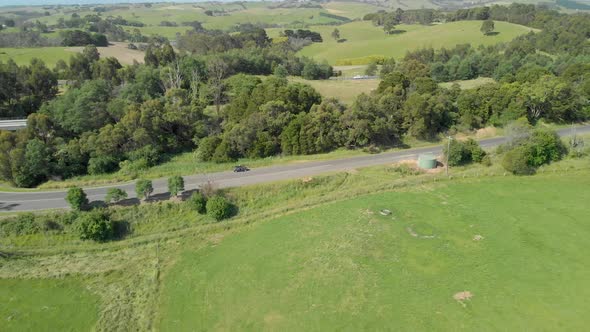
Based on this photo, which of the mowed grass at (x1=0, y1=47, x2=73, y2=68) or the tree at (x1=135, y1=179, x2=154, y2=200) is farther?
the mowed grass at (x1=0, y1=47, x2=73, y2=68)

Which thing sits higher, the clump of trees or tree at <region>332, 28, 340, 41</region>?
tree at <region>332, 28, 340, 41</region>

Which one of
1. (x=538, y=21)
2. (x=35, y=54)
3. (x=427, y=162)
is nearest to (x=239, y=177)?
(x=427, y=162)

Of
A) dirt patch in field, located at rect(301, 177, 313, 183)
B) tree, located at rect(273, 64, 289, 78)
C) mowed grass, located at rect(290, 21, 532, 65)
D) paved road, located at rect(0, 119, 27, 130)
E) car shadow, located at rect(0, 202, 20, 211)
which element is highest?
mowed grass, located at rect(290, 21, 532, 65)

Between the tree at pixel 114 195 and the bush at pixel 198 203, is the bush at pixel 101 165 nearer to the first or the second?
the tree at pixel 114 195

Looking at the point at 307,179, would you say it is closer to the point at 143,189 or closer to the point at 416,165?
the point at 416,165

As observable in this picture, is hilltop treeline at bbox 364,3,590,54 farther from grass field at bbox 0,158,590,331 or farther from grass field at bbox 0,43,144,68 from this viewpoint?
grass field at bbox 0,43,144,68

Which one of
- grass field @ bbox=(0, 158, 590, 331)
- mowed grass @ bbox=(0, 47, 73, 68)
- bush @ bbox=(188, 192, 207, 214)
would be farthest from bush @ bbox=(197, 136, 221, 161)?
mowed grass @ bbox=(0, 47, 73, 68)

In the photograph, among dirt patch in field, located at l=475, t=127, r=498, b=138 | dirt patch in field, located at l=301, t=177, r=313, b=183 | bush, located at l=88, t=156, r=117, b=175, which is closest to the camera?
dirt patch in field, located at l=301, t=177, r=313, b=183

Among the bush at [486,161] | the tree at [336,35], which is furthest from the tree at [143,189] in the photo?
the tree at [336,35]
